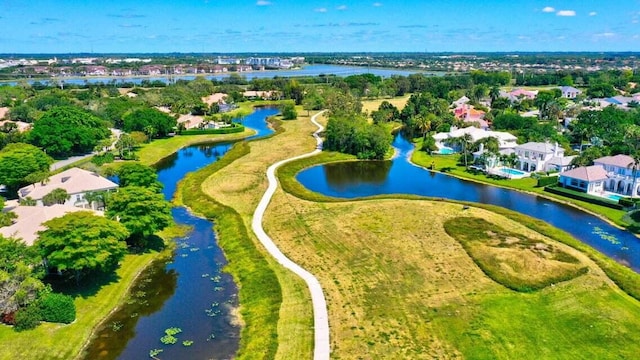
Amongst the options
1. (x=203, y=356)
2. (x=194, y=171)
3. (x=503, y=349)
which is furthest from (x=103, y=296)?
(x=194, y=171)

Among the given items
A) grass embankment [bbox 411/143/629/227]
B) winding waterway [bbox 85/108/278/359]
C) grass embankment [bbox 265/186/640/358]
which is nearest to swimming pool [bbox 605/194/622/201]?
grass embankment [bbox 411/143/629/227]

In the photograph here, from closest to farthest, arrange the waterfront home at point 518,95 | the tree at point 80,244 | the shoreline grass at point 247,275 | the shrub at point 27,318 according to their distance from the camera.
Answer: the shrub at point 27,318 → the shoreline grass at point 247,275 → the tree at point 80,244 → the waterfront home at point 518,95

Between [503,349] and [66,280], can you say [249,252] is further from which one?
[503,349]

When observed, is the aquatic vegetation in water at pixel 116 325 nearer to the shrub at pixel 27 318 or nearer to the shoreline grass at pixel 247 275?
the shrub at pixel 27 318

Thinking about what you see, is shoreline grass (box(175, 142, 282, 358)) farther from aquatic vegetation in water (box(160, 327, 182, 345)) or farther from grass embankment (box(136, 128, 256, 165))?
grass embankment (box(136, 128, 256, 165))

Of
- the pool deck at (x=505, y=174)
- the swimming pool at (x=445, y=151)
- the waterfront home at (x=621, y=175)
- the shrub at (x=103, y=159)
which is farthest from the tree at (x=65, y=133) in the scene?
the waterfront home at (x=621, y=175)

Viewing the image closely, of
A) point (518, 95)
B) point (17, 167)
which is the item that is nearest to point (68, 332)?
point (17, 167)
